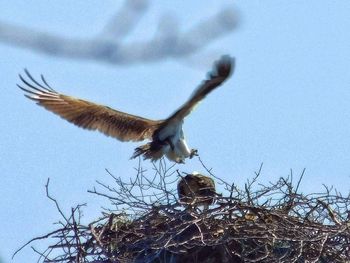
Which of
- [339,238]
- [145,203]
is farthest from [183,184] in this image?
[339,238]

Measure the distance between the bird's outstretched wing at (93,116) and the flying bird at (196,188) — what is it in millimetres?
1359

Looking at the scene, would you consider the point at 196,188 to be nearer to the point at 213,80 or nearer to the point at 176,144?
the point at 213,80

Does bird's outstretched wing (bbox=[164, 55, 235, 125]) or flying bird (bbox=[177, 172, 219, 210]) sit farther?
bird's outstretched wing (bbox=[164, 55, 235, 125])

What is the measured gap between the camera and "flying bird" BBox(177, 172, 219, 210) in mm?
12391

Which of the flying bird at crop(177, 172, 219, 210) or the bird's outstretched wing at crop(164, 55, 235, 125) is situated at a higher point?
the bird's outstretched wing at crop(164, 55, 235, 125)

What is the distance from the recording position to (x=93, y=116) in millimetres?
14617

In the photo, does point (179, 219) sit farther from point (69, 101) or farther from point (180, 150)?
point (69, 101)

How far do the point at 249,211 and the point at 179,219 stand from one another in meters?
0.54

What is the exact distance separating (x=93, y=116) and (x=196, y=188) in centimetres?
204

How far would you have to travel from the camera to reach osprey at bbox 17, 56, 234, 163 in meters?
14.1

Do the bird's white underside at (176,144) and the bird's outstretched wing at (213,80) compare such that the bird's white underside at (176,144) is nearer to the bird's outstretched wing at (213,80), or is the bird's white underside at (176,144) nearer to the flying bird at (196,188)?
the bird's outstretched wing at (213,80)

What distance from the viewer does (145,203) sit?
1220 centimetres

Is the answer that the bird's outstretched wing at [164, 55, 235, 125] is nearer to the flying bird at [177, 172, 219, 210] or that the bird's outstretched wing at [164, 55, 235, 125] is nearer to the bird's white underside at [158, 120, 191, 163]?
the bird's white underside at [158, 120, 191, 163]

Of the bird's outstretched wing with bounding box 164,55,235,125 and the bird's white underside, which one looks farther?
the bird's white underside
